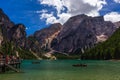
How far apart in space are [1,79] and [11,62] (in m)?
38.1

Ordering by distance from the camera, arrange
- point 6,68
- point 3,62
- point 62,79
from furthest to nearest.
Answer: point 6,68
point 3,62
point 62,79

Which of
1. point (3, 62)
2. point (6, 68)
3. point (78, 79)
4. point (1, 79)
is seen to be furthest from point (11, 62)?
point (78, 79)

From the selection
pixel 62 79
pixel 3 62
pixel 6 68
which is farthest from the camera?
pixel 6 68

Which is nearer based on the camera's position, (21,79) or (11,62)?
(21,79)

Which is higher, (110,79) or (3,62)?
(3,62)

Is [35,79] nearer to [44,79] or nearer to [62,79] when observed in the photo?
[44,79]

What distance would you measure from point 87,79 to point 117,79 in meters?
7.70

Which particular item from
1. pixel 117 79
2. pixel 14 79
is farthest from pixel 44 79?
pixel 117 79

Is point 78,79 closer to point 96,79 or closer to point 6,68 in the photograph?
point 96,79

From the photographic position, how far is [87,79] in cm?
7112

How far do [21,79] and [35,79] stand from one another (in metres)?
3.49

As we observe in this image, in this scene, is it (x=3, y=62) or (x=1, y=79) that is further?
(x=3, y=62)

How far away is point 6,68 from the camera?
4186 inches

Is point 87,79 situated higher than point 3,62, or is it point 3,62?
point 3,62
